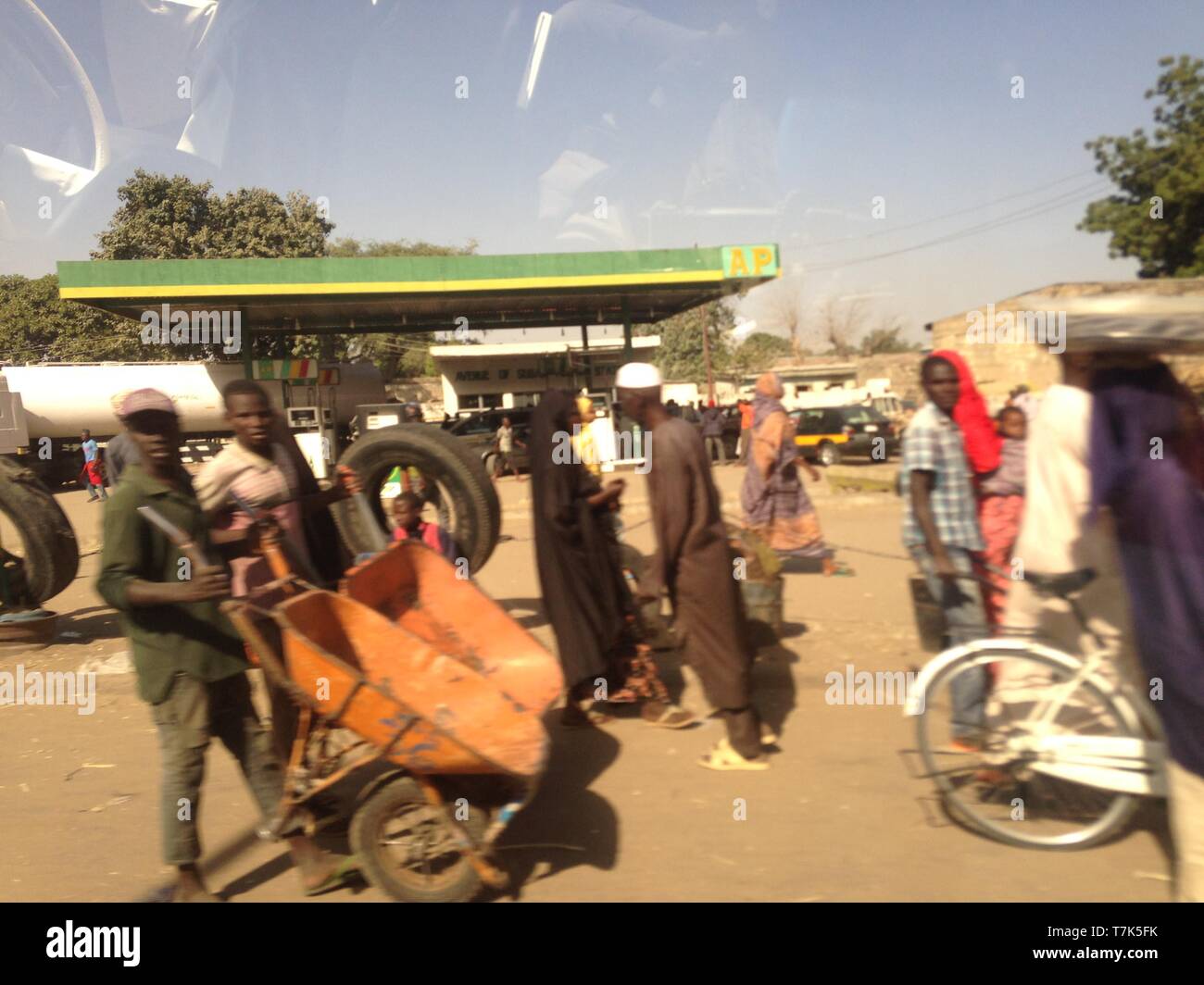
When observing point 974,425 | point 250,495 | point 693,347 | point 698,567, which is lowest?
point 698,567

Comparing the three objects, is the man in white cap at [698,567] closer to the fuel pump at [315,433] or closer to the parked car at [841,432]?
the parked car at [841,432]

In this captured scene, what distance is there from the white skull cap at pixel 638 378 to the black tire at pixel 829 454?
16.2 m

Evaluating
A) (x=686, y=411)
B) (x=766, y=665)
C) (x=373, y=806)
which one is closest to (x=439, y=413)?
(x=686, y=411)

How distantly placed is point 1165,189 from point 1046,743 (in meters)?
27.9

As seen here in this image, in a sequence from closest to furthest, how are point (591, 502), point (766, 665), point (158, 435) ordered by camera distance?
1. point (158, 435)
2. point (591, 502)
3. point (766, 665)

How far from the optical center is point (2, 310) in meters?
25.5

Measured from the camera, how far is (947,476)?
12.5 feet

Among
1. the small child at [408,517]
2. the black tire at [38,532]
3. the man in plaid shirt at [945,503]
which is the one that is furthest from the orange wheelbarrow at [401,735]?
the black tire at [38,532]

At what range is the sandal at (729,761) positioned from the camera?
4.06 meters

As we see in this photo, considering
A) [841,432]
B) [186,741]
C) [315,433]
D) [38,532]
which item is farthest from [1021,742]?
[315,433]

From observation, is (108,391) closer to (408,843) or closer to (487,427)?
(487,427)
